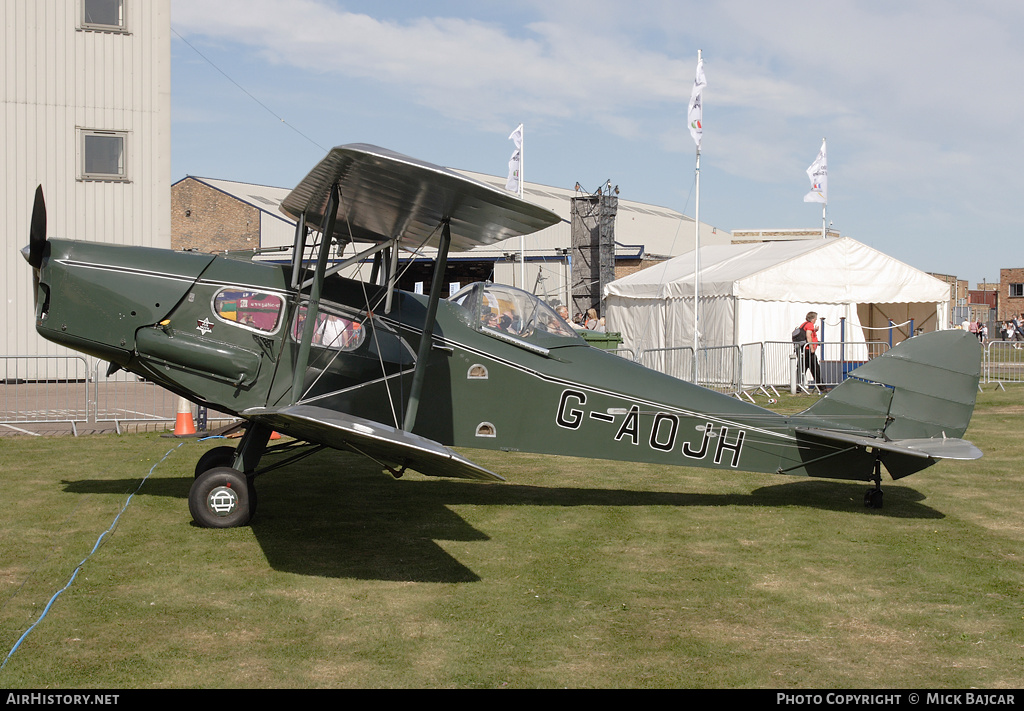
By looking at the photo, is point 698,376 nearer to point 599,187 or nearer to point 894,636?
point 599,187

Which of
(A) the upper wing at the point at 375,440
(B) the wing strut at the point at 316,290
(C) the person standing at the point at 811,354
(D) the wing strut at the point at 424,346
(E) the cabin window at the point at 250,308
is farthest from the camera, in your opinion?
(C) the person standing at the point at 811,354

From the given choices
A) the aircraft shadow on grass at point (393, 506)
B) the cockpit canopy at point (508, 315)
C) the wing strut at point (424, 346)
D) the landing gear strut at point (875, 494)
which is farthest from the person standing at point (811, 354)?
the wing strut at point (424, 346)

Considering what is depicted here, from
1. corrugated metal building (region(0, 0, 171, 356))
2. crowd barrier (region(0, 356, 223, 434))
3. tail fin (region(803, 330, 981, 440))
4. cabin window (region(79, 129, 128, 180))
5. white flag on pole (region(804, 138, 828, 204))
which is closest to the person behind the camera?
tail fin (region(803, 330, 981, 440))

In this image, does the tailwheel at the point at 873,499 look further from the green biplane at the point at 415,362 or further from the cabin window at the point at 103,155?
the cabin window at the point at 103,155

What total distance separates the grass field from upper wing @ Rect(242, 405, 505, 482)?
779 mm

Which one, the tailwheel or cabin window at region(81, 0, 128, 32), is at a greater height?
cabin window at region(81, 0, 128, 32)

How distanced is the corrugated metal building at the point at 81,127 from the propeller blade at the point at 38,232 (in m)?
13.5

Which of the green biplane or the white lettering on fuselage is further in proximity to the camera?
the white lettering on fuselage

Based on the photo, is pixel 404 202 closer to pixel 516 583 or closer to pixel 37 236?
pixel 37 236

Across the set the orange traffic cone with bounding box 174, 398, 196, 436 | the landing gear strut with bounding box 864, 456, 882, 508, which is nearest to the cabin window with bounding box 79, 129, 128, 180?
the orange traffic cone with bounding box 174, 398, 196, 436

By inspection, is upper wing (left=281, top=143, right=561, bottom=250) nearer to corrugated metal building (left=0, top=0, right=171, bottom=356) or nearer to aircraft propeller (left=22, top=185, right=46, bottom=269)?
aircraft propeller (left=22, top=185, right=46, bottom=269)

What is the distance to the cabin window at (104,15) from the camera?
63.0 feet

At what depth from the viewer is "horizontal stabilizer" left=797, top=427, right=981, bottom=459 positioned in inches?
280

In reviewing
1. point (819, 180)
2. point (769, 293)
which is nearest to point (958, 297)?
point (819, 180)
